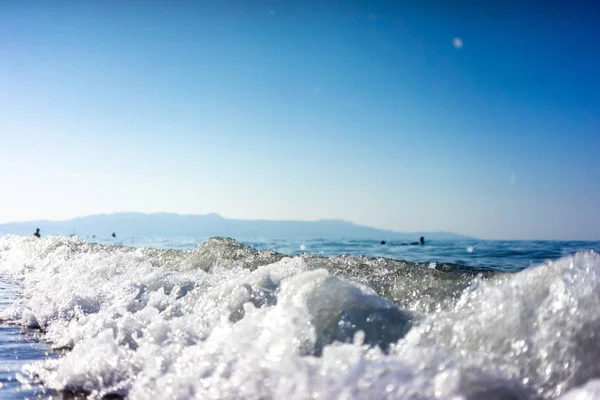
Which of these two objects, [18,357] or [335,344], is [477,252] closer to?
[335,344]

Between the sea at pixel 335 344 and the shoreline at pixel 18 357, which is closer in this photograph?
the sea at pixel 335 344

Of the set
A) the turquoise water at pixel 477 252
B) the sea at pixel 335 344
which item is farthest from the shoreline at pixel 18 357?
the turquoise water at pixel 477 252

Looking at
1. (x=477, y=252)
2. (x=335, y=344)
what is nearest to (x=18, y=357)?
(x=335, y=344)

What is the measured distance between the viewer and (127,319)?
579cm

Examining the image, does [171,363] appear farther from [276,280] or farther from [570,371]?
[570,371]

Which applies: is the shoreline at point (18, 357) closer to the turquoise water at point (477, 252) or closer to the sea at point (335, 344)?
the sea at point (335, 344)

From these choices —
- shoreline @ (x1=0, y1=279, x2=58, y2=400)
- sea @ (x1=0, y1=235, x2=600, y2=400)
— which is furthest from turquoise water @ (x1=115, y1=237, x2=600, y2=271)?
A: shoreline @ (x1=0, y1=279, x2=58, y2=400)

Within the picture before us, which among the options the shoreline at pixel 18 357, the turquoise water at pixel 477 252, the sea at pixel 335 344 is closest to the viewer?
the sea at pixel 335 344

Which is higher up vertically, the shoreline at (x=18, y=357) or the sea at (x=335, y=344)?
the sea at (x=335, y=344)

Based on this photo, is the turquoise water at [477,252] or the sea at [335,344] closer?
the sea at [335,344]

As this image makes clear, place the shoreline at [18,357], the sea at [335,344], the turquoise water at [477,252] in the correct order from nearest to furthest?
the sea at [335,344] → the shoreline at [18,357] → the turquoise water at [477,252]

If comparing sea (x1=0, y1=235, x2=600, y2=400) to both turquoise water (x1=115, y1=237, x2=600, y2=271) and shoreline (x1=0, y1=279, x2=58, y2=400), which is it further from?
turquoise water (x1=115, y1=237, x2=600, y2=271)

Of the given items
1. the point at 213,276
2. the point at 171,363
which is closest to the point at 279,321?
the point at 171,363

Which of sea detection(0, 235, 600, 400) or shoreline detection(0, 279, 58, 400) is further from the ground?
sea detection(0, 235, 600, 400)
